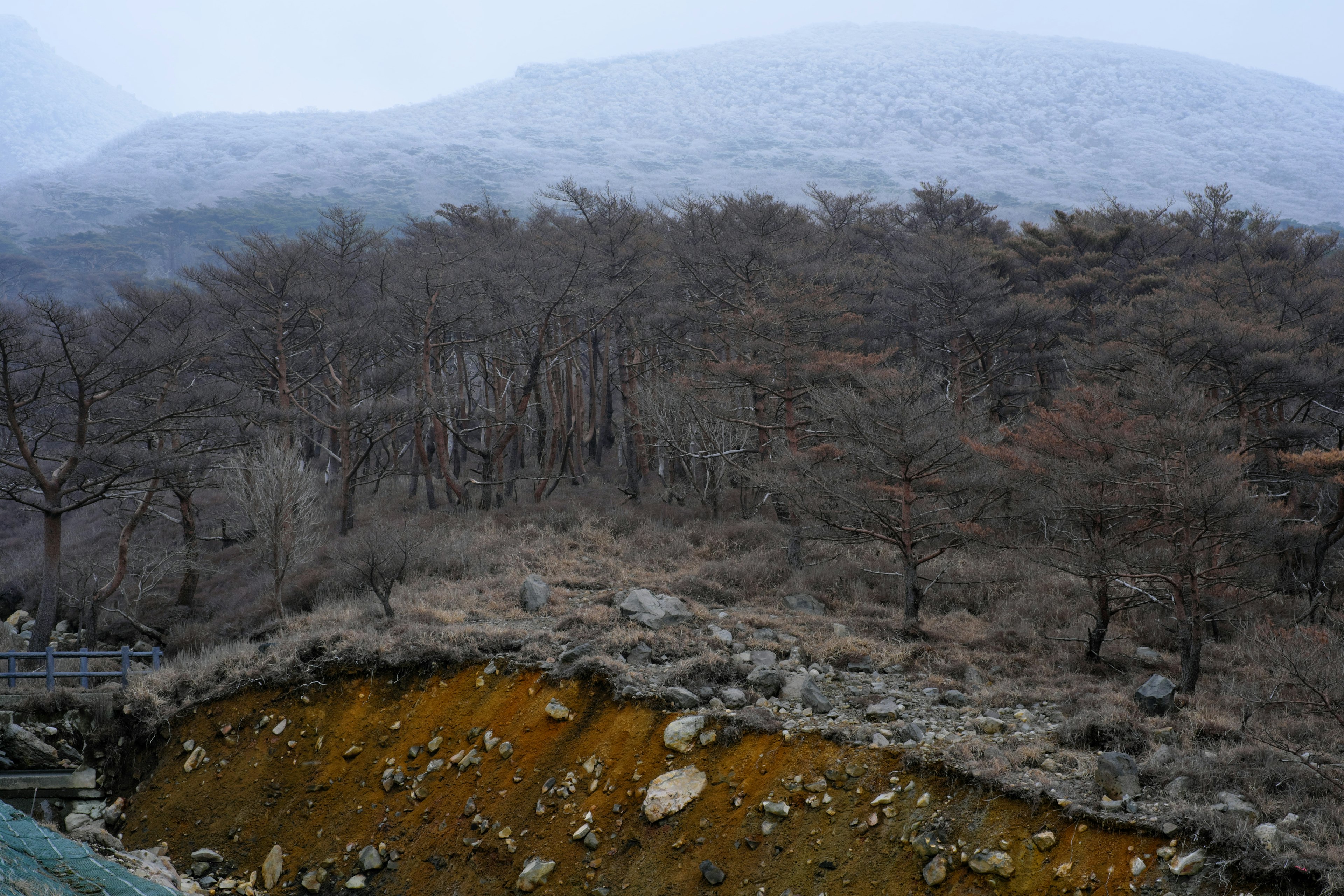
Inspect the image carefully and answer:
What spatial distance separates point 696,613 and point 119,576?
13924 millimetres

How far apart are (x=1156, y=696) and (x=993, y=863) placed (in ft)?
12.1

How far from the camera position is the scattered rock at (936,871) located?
668 centimetres

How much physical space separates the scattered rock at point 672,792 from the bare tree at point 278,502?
10.9 m

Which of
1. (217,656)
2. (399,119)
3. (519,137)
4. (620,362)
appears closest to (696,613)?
(217,656)

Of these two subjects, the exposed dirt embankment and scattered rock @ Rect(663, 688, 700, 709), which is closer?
the exposed dirt embankment

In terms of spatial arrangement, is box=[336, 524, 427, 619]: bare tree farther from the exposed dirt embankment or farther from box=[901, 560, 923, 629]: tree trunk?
box=[901, 560, 923, 629]: tree trunk

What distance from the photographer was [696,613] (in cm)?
1341

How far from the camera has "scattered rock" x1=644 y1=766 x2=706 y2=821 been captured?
8.23 m

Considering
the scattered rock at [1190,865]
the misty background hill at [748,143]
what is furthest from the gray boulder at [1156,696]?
the misty background hill at [748,143]

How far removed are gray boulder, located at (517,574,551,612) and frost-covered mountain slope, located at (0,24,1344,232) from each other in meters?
75.5

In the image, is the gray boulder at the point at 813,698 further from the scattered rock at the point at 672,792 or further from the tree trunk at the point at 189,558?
the tree trunk at the point at 189,558

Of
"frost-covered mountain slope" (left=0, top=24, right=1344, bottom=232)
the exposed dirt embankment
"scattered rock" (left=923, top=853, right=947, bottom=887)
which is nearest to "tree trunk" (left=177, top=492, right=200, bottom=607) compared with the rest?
the exposed dirt embankment

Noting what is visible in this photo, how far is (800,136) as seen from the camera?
128 m

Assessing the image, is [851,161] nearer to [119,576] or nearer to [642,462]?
[642,462]
